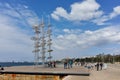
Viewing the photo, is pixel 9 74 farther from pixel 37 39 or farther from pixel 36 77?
pixel 37 39

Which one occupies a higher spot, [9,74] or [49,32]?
[49,32]

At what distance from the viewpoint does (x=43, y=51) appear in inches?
3516

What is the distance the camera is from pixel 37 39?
88.4 metres

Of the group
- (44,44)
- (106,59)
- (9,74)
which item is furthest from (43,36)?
(106,59)

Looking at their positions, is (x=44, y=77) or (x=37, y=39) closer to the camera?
(x=44, y=77)

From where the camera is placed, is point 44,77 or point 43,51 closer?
point 44,77

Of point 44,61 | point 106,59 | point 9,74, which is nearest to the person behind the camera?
point 9,74

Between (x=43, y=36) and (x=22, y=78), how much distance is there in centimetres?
4489

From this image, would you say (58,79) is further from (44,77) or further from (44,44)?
(44,44)

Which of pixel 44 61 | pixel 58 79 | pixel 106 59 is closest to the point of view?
pixel 58 79

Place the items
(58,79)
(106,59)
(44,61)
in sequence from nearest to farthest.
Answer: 1. (58,79)
2. (44,61)
3. (106,59)

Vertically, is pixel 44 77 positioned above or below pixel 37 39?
below

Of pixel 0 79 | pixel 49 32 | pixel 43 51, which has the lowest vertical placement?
pixel 0 79

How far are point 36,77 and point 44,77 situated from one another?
129cm
